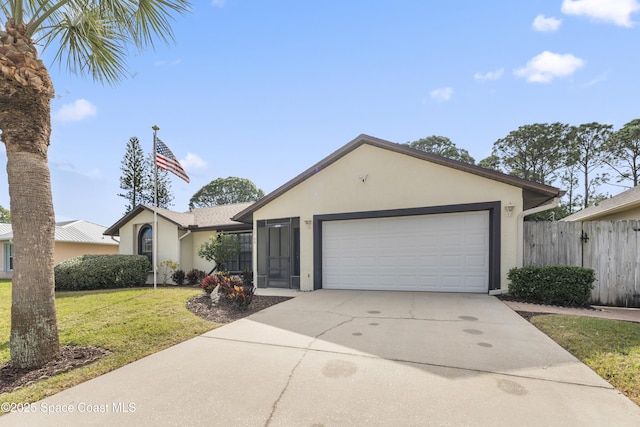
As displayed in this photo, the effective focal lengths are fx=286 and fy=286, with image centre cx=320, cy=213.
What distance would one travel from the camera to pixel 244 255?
13.3m

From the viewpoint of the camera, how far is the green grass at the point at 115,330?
3.47 m

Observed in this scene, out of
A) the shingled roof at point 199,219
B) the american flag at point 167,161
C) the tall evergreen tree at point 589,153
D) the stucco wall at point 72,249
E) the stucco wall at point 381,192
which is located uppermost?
the tall evergreen tree at point 589,153

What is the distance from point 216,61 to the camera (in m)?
9.14

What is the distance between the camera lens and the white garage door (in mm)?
8188

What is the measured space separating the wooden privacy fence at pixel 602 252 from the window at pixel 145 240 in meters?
15.6

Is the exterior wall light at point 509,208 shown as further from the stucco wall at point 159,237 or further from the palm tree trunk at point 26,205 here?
the stucco wall at point 159,237

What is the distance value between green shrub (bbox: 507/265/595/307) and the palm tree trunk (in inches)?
368

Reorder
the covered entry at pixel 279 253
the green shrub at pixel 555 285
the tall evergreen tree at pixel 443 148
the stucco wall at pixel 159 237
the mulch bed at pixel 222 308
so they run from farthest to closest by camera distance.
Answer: the tall evergreen tree at pixel 443 148 → the stucco wall at pixel 159 237 → the covered entry at pixel 279 253 → the green shrub at pixel 555 285 → the mulch bed at pixel 222 308

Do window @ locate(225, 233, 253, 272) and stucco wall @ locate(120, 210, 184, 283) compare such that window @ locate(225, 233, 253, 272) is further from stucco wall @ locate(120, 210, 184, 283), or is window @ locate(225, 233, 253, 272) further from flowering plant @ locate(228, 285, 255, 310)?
flowering plant @ locate(228, 285, 255, 310)

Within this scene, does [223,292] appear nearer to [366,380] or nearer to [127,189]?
[366,380]

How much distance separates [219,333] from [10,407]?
8.64 ft

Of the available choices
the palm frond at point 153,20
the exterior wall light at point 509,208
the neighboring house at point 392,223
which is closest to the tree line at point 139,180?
the neighboring house at point 392,223

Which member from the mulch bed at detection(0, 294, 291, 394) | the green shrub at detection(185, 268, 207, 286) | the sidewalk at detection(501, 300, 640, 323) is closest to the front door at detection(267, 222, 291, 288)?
the mulch bed at detection(0, 294, 291, 394)

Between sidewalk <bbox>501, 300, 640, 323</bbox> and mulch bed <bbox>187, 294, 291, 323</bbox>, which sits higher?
sidewalk <bbox>501, 300, 640, 323</bbox>
